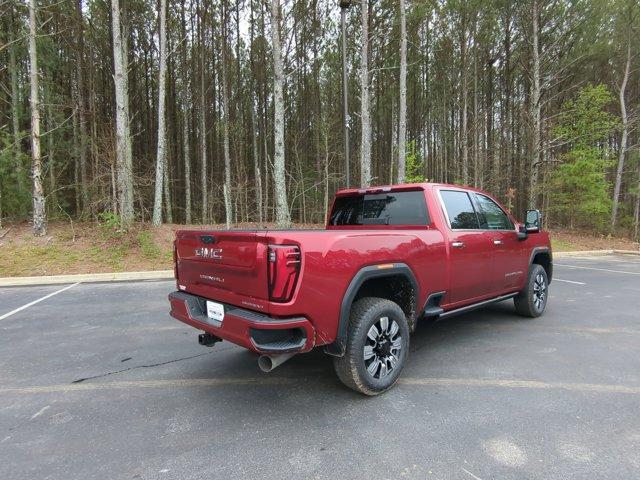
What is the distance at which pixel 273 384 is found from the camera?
355 cm

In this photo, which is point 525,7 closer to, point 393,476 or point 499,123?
point 499,123

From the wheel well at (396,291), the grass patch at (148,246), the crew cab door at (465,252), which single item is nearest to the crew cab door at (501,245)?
the crew cab door at (465,252)

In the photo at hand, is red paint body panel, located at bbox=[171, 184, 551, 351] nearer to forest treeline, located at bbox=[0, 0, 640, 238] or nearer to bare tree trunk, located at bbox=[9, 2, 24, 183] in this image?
forest treeline, located at bbox=[0, 0, 640, 238]

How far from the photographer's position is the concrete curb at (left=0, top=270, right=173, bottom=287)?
30.5 ft

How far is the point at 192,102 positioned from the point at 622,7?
2452 centimetres

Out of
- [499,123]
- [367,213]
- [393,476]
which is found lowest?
[393,476]

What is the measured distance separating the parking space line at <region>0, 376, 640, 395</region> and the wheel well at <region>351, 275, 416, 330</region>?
618 millimetres

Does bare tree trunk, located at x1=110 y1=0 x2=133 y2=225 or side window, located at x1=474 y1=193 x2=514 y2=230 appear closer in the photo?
side window, located at x1=474 y1=193 x2=514 y2=230

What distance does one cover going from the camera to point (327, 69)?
82.3 ft

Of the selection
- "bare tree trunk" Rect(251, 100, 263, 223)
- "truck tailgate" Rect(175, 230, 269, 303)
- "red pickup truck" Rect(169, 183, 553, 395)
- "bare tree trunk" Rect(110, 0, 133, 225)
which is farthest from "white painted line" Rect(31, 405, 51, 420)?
"bare tree trunk" Rect(251, 100, 263, 223)

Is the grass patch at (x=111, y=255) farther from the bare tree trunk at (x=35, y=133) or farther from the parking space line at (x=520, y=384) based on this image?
the parking space line at (x=520, y=384)

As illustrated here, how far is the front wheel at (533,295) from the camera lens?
5.50 m

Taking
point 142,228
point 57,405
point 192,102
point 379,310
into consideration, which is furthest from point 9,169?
point 379,310

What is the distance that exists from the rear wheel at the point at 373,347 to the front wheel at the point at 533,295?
3021 millimetres
